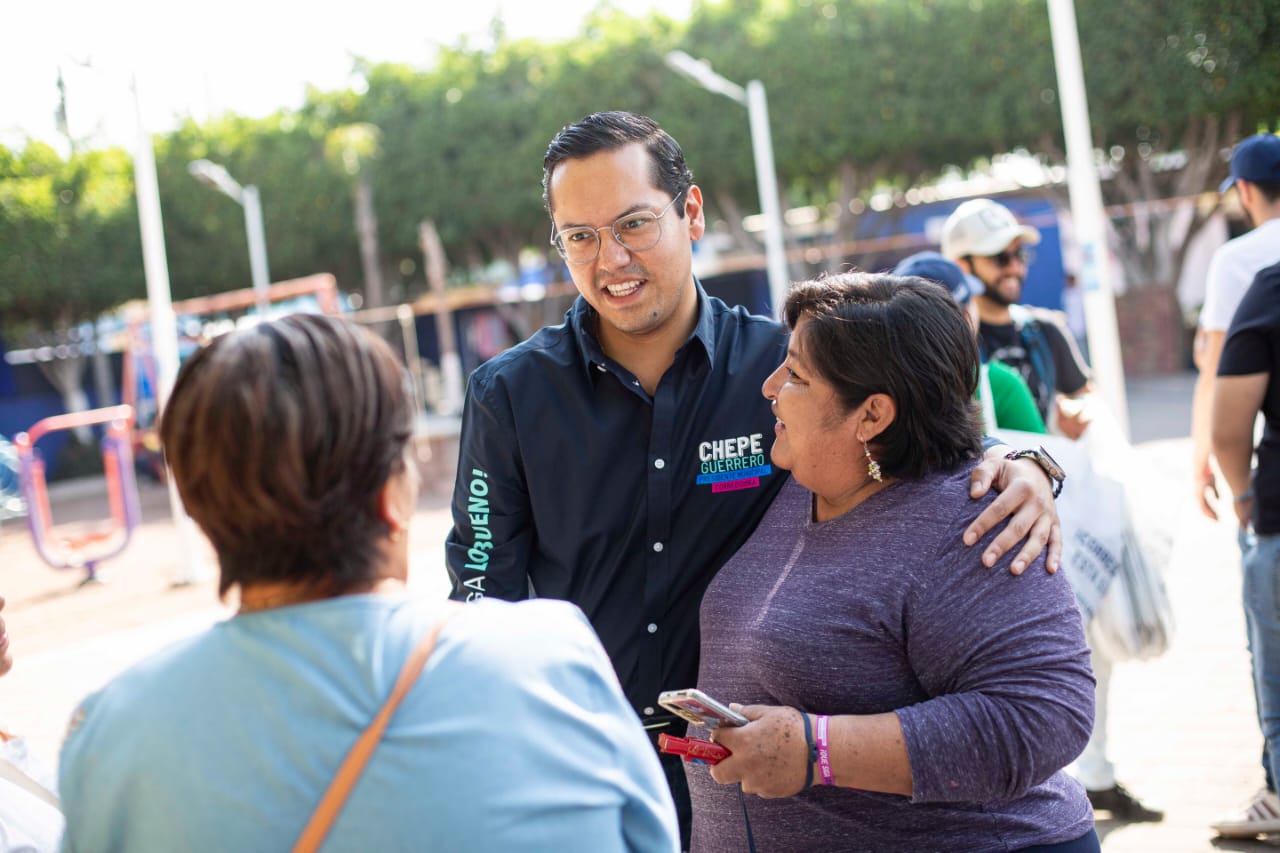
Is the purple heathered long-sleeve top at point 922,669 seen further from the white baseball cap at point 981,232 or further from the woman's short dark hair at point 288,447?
the white baseball cap at point 981,232

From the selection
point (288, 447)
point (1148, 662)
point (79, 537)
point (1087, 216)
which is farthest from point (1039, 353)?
point (79, 537)

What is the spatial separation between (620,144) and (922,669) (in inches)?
48.5

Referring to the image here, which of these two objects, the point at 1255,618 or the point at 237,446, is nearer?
the point at 237,446

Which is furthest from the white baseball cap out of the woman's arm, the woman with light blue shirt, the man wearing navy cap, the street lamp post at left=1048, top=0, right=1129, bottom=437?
the street lamp post at left=1048, top=0, right=1129, bottom=437

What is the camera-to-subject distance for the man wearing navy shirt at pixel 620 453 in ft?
8.06

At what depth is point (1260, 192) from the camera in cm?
387

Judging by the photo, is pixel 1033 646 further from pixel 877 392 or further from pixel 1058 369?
pixel 1058 369

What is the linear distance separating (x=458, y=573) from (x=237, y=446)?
46.2 inches

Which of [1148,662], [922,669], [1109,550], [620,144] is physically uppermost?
[620,144]

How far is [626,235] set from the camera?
8.20 ft

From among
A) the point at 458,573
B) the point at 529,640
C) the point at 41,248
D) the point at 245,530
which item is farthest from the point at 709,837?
the point at 41,248

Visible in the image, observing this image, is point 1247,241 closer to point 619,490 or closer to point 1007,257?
point 1007,257

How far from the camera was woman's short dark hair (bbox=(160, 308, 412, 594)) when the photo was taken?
A: 1.34 meters

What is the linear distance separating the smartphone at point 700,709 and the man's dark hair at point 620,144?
3.82 ft
